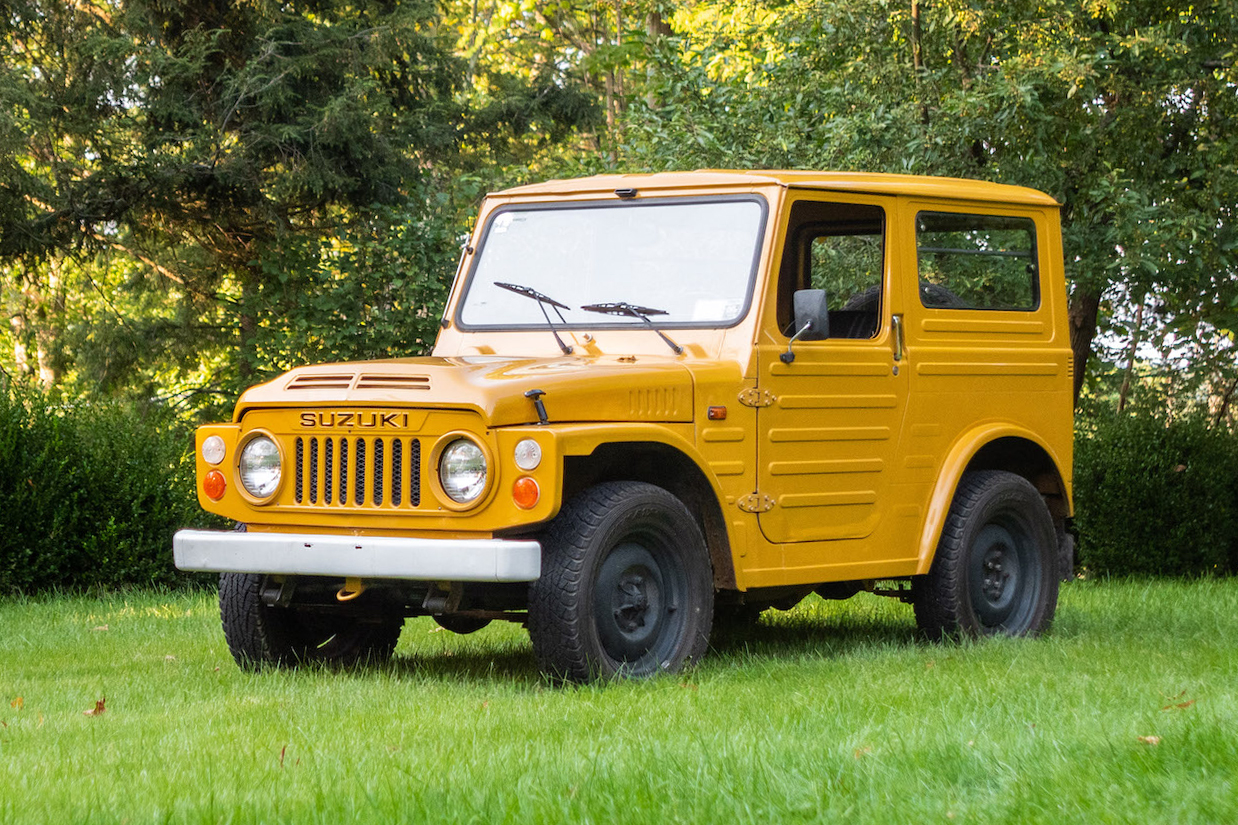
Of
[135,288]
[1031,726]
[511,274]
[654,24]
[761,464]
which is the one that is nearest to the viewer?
[1031,726]

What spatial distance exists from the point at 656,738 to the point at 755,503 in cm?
208

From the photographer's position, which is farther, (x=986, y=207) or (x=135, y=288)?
(x=135, y=288)

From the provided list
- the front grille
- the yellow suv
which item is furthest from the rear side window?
the front grille

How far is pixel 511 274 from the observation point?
7.77m

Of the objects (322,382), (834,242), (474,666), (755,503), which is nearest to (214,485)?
(322,382)

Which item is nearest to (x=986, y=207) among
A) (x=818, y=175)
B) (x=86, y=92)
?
(x=818, y=175)

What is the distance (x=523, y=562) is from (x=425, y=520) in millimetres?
544

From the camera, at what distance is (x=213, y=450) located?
6.80 meters

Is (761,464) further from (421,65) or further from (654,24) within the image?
(654,24)

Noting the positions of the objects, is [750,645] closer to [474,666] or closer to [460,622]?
[474,666]

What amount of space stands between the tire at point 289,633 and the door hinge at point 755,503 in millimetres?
1632

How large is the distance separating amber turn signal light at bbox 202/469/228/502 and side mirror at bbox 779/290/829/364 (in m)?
2.53

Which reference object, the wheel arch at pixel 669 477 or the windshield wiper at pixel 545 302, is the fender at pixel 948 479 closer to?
the wheel arch at pixel 669 477

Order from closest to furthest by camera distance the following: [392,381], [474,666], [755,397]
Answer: [392,381] → [755,397] → [474,666]
